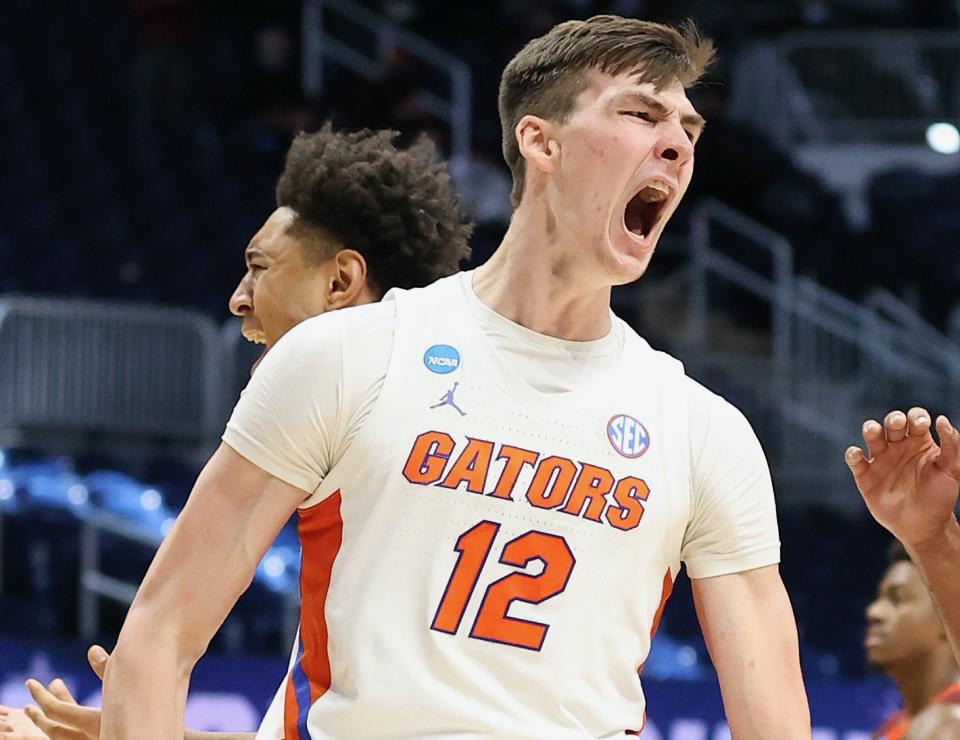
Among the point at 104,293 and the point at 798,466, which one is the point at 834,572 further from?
the point at 104,293

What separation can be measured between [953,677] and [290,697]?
3.01 meters

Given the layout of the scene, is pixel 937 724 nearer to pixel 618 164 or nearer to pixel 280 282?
pixel 280 282

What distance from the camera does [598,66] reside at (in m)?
2.70

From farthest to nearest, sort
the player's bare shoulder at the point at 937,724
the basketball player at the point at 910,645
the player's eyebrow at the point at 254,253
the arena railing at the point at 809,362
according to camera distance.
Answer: the arena railing at the point at 809,362 → the basketball player at the point at 910,645 → the player's bare shoulder at the point at 937,724 → the player's eyebrow at the point at 254,253

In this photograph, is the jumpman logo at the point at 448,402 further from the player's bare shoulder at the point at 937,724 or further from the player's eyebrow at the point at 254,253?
the player's bare shoulder at the point at 937,724

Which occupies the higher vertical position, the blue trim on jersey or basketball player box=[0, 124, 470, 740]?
basketball player box=[0, 124, 470, 740]

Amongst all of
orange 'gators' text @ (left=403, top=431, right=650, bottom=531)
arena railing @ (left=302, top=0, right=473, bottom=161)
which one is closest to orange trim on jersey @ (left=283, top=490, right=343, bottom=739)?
orange 'gators' text @ (left=403, top=431, right=650, bottom=531)

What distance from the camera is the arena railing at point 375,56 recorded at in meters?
12.6

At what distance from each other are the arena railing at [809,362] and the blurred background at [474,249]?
0.02 meters

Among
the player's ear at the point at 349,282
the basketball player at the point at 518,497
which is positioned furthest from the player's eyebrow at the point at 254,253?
the basketball player at the point at 518,497

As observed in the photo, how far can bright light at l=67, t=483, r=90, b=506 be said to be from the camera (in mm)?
8297

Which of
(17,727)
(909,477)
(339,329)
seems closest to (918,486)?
(909,477)

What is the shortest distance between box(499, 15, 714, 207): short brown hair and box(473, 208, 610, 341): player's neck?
0.11 metres

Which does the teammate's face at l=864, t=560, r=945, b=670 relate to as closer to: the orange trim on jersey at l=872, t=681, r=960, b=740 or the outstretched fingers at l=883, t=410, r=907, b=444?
the orange trim on jersey at l=872, t=681, r=960, b=740
